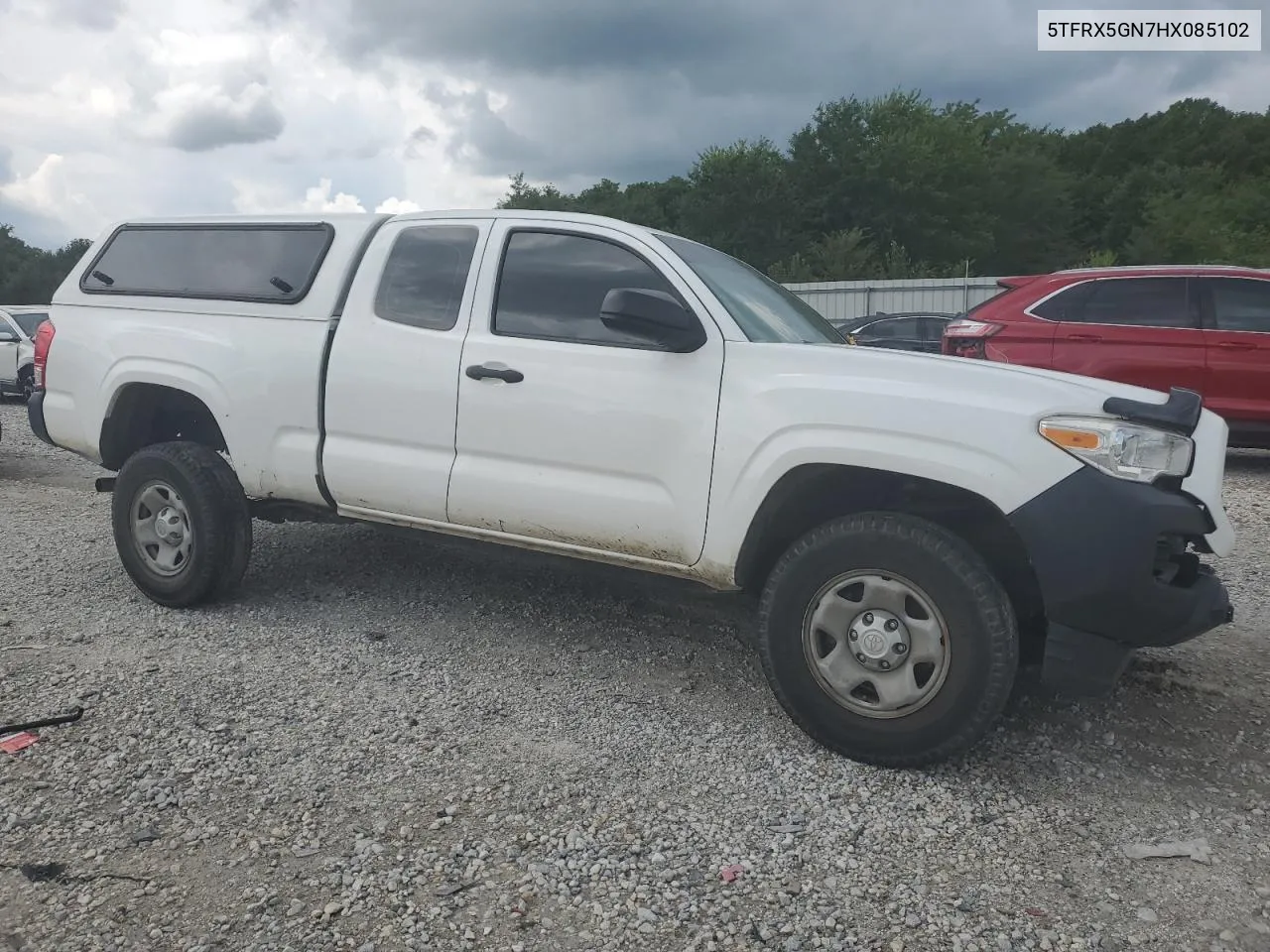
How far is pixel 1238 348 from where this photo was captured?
755cm

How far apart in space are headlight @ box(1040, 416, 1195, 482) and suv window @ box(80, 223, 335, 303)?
3282 millimetres

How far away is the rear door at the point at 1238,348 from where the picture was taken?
7492mm

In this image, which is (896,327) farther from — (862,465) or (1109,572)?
(1109,572)

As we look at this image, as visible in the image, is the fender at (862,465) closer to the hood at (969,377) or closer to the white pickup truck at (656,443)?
the white pickup truck at (656,443)

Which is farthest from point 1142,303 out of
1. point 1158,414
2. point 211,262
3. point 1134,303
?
point 211,262

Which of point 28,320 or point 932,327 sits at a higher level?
point 932,327

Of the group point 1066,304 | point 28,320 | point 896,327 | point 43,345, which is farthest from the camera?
point 896,327

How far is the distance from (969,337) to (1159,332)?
1.45m

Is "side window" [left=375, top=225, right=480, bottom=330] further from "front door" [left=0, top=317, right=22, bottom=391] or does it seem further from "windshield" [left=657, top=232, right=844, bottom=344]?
"front door" [left=0, top=317, right=22, bottom=391]

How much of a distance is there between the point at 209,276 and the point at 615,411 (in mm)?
2457

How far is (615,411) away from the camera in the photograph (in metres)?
3.53

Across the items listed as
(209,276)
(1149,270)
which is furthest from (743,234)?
(209,276)

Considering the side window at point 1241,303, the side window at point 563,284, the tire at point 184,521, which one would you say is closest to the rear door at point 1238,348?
the side window at point 1241,303

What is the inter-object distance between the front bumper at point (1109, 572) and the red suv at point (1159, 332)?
5.33 meters
